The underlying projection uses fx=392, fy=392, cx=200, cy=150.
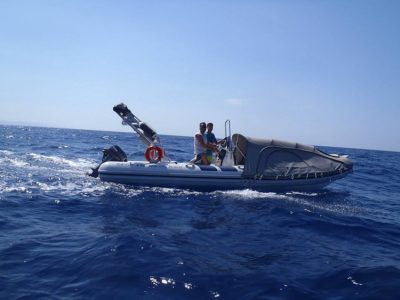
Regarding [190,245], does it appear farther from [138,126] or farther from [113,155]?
[138,126]

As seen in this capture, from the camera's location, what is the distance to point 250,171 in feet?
38.4

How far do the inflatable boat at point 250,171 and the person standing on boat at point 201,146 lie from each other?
0.98 feet

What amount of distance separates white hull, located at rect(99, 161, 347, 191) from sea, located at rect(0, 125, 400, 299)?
0.53 metres

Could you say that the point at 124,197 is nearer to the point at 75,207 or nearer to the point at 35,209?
the point at 75,207

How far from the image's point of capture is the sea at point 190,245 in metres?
4.80

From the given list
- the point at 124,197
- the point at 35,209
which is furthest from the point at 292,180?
the point at 35,209

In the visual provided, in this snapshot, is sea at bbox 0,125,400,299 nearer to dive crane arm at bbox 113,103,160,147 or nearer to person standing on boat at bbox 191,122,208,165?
person standing on boat at bbox 191,122,208,165


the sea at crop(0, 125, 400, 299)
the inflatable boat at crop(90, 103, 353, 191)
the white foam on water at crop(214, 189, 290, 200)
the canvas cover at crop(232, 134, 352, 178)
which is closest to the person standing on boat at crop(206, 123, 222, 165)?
the inflatable boat at crop(90, 103, 353, 191)

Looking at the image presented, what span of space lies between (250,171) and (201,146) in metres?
1.74

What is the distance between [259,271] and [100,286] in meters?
2.15

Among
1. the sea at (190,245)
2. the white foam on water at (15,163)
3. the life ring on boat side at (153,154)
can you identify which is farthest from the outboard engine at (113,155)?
the white foam on water at (15,163)

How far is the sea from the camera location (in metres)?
4.80

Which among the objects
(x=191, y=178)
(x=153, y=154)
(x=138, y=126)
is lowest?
(x=191, y=178)

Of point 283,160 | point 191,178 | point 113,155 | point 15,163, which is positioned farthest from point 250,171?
point 15,163
